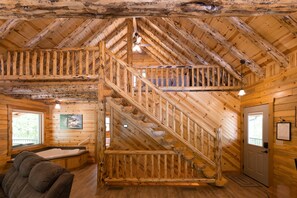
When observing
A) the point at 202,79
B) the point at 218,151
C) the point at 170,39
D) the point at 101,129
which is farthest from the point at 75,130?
the point at 218,151

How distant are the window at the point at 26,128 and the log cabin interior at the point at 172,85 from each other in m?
0.04

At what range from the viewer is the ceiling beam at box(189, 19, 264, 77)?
466cm

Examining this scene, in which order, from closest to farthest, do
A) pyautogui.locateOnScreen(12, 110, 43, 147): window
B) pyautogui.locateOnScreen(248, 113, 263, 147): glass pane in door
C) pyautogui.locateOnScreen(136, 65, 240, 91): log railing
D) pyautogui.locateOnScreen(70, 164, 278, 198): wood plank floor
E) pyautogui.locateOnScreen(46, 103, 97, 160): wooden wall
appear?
pyautogui.locateOnScreen(70, 164, 278, 198): wood plank floor → pyautogui.locateOnScreen(248, 113, 263, 147): glass pane in door → pyautogui.locateOnScreen(136, 65, 240, 91): log railing → pyautogui.locateOnScreen(12, 110, 43, 147): window → pyautogui.locateOnScreen(46, 103, 97, 160): wooden wall

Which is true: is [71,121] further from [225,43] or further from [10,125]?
[225,43]

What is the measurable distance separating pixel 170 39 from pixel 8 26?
166 inches

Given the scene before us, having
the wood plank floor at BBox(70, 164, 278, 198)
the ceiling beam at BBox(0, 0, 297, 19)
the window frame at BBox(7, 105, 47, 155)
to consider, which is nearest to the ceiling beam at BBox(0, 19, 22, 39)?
the ceiling beam at BBox(0, 0, 297, 19)

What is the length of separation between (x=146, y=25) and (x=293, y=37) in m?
4.39

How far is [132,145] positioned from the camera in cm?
590

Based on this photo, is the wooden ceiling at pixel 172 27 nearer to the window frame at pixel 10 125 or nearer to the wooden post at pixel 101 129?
the wooden post at pixel 101 129

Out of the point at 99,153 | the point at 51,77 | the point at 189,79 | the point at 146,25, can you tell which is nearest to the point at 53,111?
the point at 51,77

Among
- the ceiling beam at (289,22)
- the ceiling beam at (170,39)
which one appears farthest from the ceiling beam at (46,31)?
the ceiling beam at (289,22)

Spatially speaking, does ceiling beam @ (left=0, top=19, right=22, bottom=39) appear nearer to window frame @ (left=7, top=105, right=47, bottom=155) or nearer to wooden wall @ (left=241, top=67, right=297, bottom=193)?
window frame @ (left=7, top=105, right=47, bottom=155)

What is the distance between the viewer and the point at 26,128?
7.29 meters

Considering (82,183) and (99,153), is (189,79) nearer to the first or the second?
(99,153)
